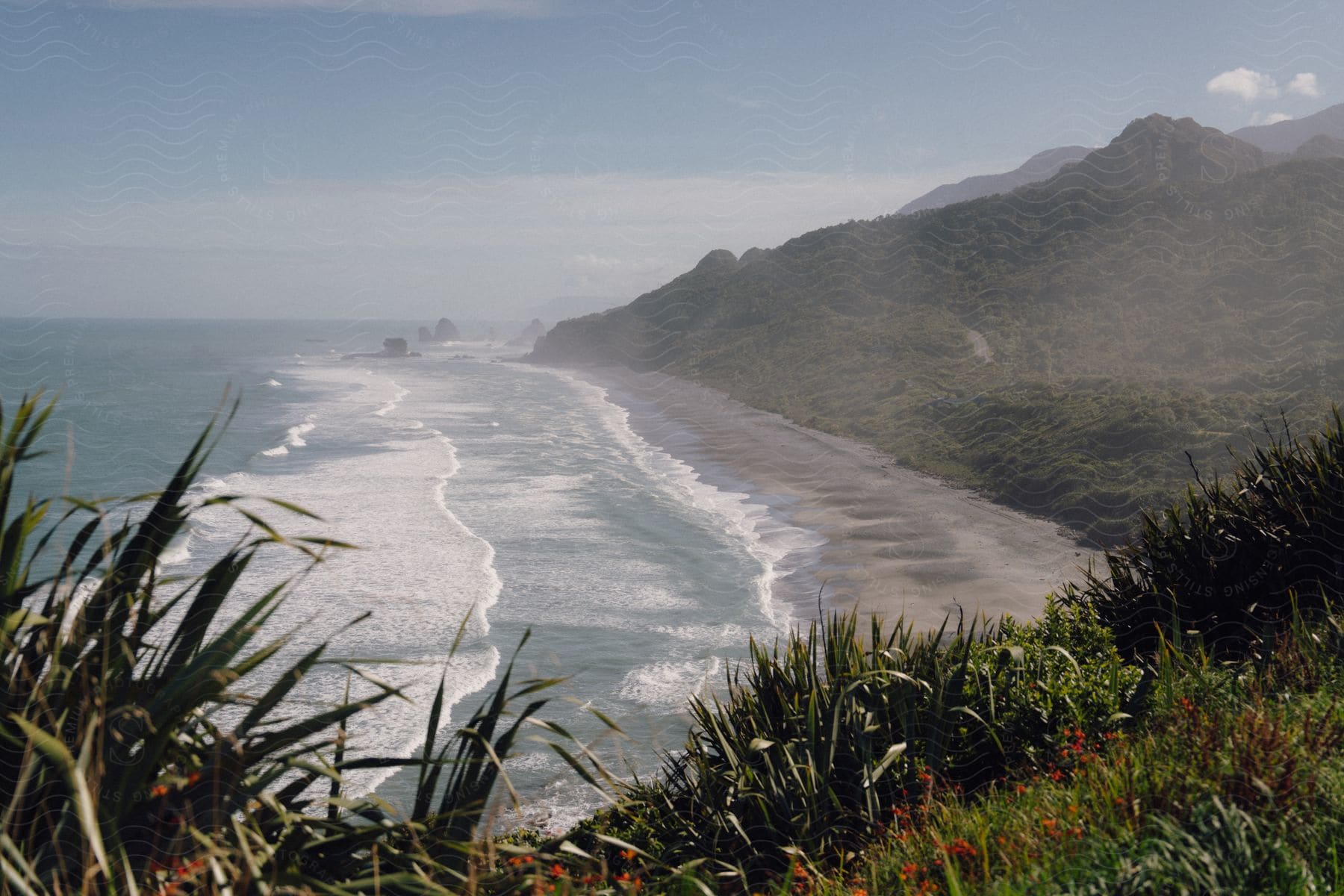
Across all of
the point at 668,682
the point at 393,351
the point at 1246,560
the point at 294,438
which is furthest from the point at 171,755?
the point at 393,351

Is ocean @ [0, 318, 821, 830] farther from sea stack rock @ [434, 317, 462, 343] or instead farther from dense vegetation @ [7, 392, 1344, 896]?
sea stack rock @ [434, 317, 462, 343]

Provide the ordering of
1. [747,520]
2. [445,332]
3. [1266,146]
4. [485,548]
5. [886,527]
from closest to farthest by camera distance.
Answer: [485,548]
[886,527]
[747,520]
[1266,146]
[445,332]

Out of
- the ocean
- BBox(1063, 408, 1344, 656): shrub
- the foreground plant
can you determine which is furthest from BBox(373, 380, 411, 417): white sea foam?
the foreground plant

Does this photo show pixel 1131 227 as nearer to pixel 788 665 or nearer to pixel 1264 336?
pixel 1264 336

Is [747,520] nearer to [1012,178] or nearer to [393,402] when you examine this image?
[393,402]

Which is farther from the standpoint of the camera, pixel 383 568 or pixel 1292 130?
pixel 1292 130

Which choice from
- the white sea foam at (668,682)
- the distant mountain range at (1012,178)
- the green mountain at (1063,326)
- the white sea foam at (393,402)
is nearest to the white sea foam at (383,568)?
the white sea foam at (668,682)

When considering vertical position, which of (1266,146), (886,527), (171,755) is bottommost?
(886,527)

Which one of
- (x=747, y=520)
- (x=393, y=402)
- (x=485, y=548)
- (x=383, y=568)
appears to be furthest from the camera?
(x=393, y=402)
